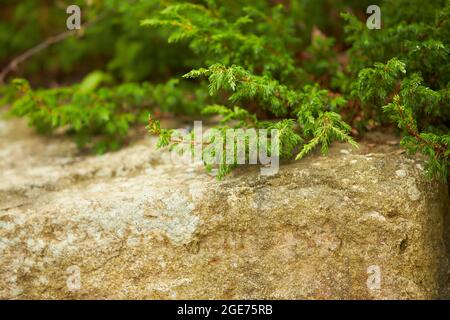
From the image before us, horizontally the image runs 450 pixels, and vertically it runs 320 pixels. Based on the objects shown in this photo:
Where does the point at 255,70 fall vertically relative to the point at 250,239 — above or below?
above

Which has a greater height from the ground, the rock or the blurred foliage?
the blurred foliage

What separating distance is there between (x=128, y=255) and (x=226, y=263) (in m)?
0.54

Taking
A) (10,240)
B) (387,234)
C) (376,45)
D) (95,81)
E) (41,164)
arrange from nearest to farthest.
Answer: (387,234)
(10,240)
(376,45)
(41,164)
(95,81)

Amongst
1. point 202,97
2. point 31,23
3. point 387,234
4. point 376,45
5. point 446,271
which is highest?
point 31,23

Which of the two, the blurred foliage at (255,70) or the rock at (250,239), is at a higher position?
the blurred foliage at (255,70)

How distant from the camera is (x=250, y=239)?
2.54m

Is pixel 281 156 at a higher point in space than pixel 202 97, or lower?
lower

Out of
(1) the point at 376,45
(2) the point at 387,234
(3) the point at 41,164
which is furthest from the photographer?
(3) the point at 41,164

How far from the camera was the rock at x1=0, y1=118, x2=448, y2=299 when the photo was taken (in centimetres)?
245

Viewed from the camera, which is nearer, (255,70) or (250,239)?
(250,239)

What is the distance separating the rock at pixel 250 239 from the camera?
2449mm

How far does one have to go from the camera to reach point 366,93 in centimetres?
265

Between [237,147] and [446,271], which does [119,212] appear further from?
[446,271]

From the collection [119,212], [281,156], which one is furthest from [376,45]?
[119,212]
